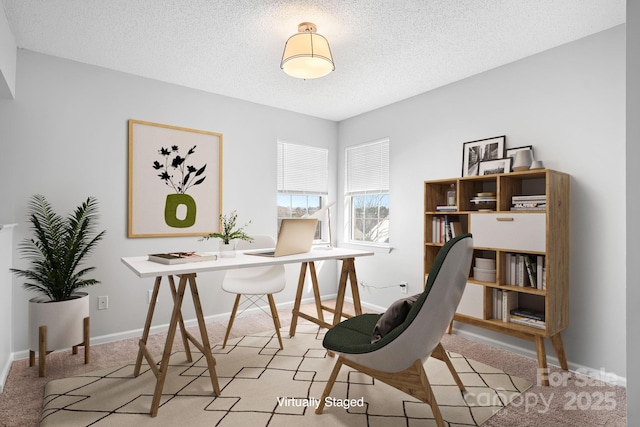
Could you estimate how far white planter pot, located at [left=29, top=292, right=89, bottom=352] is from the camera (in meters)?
2.60

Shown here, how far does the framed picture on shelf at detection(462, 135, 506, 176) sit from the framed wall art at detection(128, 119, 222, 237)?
258cm

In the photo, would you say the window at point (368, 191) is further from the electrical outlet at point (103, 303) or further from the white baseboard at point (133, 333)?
the electrical outlet at point (103, 303)

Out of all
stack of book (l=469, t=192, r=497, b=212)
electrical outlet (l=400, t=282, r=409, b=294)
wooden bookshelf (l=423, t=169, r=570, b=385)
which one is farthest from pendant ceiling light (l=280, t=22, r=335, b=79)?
→ electrical outlet (l=400, t=282, r=409, b=294)

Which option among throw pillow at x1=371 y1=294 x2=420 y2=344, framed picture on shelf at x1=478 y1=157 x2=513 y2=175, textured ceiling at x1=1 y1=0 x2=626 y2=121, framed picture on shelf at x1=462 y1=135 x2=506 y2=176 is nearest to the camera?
throw pillow at x1=371 y1=294 x2=420 y2=344

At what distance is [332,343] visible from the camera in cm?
195

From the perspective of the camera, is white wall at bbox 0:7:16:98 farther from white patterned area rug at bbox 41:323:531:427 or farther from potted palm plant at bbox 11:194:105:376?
white patterned area rug at bbox 41:323:531:427

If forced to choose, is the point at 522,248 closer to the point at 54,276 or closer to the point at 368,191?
the point at 368,191

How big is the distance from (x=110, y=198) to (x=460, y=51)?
3.35 metres

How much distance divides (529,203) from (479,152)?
82 centimetres

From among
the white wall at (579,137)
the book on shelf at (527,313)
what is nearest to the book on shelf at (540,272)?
the book on shelf at (527,313)

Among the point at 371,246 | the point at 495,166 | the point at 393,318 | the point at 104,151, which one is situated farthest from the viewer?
the point at 371,246

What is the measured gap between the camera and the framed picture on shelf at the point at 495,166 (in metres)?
→ 3.05

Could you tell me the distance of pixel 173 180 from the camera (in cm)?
362
